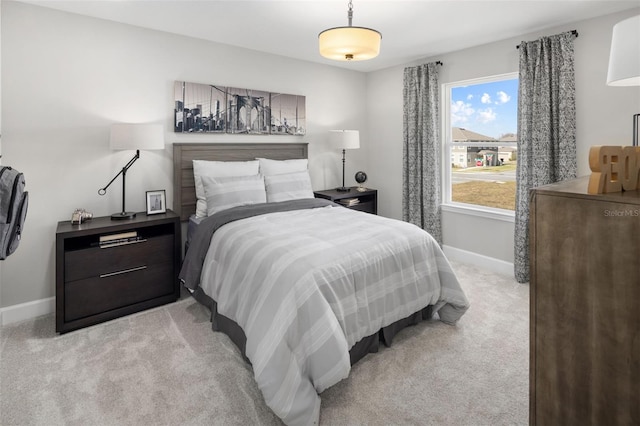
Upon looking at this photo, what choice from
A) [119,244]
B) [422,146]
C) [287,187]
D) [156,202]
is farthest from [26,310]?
[422,146]

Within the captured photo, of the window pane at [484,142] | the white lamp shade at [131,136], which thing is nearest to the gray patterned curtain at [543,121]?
the window pane at [484,142]

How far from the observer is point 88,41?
10.1 ft

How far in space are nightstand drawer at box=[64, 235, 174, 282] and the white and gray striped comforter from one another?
568 millimetres

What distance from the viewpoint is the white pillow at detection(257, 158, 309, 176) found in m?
3.80

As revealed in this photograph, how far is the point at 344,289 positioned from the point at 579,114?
9.40 feet

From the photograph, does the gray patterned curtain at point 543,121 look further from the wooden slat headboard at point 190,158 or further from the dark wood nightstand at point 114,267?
the dark wood nightstand at point 114,267

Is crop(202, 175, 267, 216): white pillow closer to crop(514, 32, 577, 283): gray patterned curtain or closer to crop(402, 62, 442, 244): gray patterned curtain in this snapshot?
crop(402, 62, 442, 244): gray patterned curtain

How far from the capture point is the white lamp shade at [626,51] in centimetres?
130

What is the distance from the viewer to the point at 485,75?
3951mm

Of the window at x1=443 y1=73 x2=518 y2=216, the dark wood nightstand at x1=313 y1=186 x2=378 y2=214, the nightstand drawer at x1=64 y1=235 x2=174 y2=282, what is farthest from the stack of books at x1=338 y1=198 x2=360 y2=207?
the nightstand drawer at x1=64 y1=235 x2=174 y2=282

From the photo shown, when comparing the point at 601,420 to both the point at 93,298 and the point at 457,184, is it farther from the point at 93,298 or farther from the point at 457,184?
the point at 457,184

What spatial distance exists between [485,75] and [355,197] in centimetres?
204

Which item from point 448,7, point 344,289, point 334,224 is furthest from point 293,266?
point 448,7

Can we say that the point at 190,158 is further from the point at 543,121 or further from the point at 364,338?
the point at 543,121
